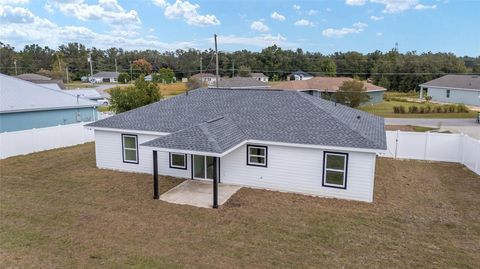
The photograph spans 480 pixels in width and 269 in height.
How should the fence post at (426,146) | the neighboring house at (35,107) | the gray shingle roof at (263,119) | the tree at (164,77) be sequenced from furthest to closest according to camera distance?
the tree at (164,77) → the neighboring house at (35,107) → the fence post at (426,146) → the gray shingle roof at (263,119)

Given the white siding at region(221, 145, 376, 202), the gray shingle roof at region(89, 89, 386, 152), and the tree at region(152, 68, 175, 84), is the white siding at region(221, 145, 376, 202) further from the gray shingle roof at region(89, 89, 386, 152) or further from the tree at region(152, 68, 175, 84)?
the tree at region(152, 68, 175, 84)

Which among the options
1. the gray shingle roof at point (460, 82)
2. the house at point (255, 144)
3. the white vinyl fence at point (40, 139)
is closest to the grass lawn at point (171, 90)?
the white vinyl fence at point (40, 139)

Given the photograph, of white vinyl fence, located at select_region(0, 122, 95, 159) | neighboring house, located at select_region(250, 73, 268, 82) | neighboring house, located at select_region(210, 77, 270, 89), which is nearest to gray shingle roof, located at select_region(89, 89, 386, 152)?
white vinyl fence, located at select_region(0, 122, 95, 159)

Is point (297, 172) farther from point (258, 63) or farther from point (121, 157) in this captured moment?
point (258, 63)

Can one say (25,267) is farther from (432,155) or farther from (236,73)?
(236,73)

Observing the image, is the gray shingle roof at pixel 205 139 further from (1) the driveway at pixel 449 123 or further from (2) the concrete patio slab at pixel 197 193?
(1) the driveway at pixel 449 123

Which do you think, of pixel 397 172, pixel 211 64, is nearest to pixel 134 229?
pixel 397 172

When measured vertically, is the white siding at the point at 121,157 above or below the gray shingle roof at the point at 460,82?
below
